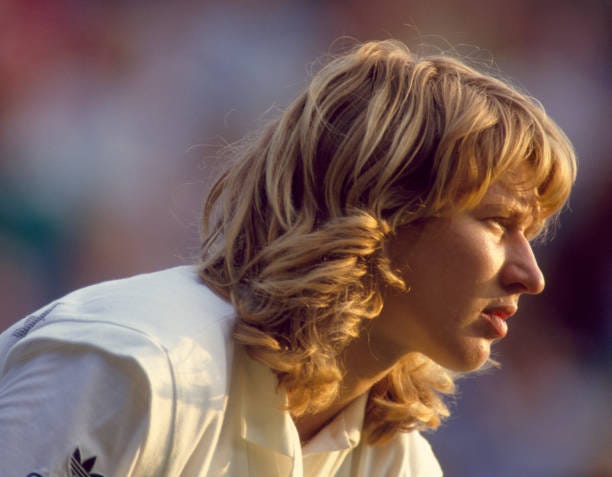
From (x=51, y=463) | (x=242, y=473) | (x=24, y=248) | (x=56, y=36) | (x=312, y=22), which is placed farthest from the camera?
(x=312, y=22)

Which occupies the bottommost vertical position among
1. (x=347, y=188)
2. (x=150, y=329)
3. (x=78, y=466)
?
(x=78, y=466)

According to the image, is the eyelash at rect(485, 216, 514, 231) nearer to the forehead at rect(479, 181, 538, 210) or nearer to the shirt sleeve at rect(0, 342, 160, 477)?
the forehead at rect(479, 181, 538, 210)

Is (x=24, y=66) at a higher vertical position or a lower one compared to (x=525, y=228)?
lower

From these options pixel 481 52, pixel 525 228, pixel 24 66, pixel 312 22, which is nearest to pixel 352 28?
pixel 312 22

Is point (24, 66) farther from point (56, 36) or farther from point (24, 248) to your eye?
point (24, 248)

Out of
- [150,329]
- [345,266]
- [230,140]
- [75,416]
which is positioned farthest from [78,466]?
[230,140]

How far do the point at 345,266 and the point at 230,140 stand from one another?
222 cm

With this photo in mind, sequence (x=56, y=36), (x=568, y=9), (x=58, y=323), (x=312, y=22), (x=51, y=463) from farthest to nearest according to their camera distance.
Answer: (x=568, y=9) → (x=312, y=22) → (x=56, y=36) → (x=58, y=323) → (x=51, y=463)

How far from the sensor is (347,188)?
1682 mm

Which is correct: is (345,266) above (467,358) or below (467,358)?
above

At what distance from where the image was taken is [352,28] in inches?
160

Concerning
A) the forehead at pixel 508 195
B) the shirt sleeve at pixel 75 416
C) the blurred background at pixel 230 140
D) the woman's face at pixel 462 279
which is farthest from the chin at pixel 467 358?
the blurred background at pixel 230 140

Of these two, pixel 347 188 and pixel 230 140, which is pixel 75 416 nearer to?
pixel 347 188

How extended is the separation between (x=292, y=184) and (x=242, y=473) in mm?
485
